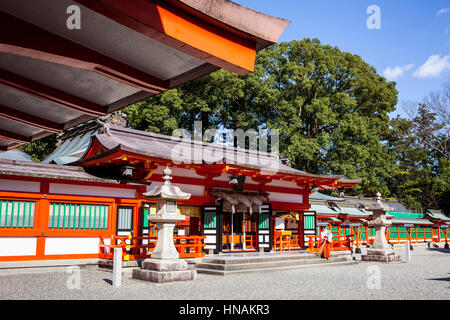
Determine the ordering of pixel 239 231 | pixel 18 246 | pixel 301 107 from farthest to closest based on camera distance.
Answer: pixel 301 107
pixel 239 231
pixel 18 246

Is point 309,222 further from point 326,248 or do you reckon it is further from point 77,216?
point 77,216

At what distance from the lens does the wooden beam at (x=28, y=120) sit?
4102 millimetres

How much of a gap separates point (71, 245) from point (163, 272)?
4.38 meters

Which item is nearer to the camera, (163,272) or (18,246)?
(163,272)

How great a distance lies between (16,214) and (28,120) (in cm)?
896

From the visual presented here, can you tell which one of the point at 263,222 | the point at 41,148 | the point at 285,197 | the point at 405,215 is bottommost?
the point at 263,222

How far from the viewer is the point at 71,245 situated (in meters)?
12.6

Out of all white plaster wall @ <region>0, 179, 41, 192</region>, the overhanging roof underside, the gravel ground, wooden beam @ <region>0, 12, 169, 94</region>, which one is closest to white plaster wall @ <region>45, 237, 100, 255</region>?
the gravel ground

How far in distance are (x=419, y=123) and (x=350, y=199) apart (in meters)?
14.7

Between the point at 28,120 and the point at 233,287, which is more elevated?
the point at 28,120

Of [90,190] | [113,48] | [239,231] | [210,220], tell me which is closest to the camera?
[113,48]

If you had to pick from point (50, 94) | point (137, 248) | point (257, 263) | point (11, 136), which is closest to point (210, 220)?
point (257, 263)

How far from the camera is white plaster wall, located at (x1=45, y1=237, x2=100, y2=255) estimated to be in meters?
12.3

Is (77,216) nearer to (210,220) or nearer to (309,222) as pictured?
(210,220)
